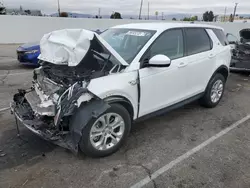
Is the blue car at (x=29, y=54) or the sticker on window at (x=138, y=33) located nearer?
the sticker on window at (x=138, y=33)

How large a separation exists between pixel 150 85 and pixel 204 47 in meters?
1.84

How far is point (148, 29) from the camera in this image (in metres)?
4.32

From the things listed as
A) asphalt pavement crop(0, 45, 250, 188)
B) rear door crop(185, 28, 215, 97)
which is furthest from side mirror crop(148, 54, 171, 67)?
asphalt pavement crop(0, 45, 250, 188)

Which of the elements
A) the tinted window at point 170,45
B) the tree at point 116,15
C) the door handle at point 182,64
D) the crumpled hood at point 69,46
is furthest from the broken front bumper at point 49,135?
the tree at point 116,15

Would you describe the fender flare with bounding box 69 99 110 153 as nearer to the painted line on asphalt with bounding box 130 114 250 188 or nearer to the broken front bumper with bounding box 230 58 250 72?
the painted line on asphalt with bounding box 130 114 250 188

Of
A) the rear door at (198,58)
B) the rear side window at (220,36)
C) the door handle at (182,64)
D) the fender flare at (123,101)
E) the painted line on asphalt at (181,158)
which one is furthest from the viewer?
the rear side window at (220,36)

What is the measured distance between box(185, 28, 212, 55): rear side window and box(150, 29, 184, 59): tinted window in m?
0.23

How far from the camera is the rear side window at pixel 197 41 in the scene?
472 centimetres

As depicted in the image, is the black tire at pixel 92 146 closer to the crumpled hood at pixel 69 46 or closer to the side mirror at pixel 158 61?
the crumpled hood at pixel 69 46

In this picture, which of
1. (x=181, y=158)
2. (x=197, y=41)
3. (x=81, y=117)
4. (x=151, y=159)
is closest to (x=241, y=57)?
(x=197, y=41)

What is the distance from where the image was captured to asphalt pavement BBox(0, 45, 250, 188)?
3088 mm

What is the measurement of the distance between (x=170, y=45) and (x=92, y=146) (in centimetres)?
218

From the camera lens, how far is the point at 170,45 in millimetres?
4352

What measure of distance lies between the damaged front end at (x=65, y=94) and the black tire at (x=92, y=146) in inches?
4.6
